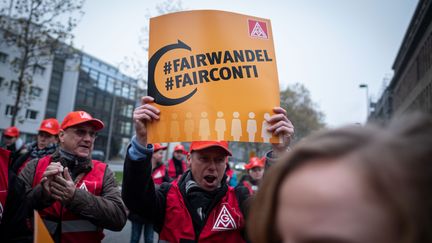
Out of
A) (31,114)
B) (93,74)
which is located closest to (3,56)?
(31,114)

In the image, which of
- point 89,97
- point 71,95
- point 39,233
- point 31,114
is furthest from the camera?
point 89,97

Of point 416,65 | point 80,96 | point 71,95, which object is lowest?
point 416,65

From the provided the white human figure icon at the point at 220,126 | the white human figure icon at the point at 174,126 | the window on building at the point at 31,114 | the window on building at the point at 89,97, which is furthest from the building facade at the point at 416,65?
the window on building at the point at 89,97

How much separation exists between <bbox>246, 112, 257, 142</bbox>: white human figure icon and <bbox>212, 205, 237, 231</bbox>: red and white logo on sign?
0.68m

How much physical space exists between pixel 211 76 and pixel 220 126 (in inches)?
13.4

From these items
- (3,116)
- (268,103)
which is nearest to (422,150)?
(268,103)

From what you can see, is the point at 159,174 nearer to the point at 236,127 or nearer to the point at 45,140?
the point at 45,140

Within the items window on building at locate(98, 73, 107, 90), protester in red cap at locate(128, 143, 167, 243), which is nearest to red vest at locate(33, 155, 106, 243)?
protester in red cap at locate(128, 143, 167, 243)

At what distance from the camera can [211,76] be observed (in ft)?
7.16

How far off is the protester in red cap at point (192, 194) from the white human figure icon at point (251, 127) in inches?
4.1

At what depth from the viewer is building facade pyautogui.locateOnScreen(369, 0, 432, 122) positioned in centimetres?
2777

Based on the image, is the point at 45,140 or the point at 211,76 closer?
the point at 211,76

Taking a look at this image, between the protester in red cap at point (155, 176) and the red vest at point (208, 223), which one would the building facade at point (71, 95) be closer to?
the protester in red cap at point (155, 176)

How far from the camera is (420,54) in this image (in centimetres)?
3180
